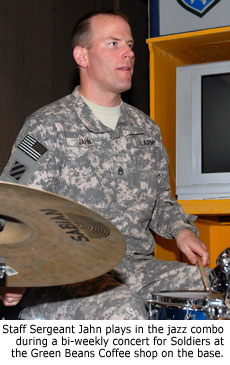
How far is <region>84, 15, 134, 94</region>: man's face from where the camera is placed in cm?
230

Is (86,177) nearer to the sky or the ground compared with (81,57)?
nearer to the ground

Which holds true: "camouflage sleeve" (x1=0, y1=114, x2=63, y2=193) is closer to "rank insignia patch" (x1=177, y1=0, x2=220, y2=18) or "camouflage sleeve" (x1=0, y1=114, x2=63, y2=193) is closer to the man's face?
the man's face

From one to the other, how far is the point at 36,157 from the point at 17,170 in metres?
0.08

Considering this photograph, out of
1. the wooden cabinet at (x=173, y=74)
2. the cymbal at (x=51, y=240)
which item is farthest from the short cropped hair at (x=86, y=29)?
the cymbal at (x=51, y=240)

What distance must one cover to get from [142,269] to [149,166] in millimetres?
412

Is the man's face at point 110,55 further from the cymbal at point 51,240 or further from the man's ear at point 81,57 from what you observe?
the cymbal at point 51,240

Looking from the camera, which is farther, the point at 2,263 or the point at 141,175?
the point at 141,175

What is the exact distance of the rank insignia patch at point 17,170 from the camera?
76.9 inches

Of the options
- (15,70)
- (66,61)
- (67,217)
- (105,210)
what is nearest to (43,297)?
(105,210)

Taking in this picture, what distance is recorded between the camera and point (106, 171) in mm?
2166

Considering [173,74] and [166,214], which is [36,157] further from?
[173,74]

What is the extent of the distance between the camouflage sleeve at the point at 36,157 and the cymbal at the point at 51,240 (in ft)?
1.93

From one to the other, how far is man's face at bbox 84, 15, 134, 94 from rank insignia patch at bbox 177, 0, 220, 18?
0.53m

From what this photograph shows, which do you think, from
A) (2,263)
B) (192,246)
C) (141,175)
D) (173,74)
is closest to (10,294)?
(2,263)
